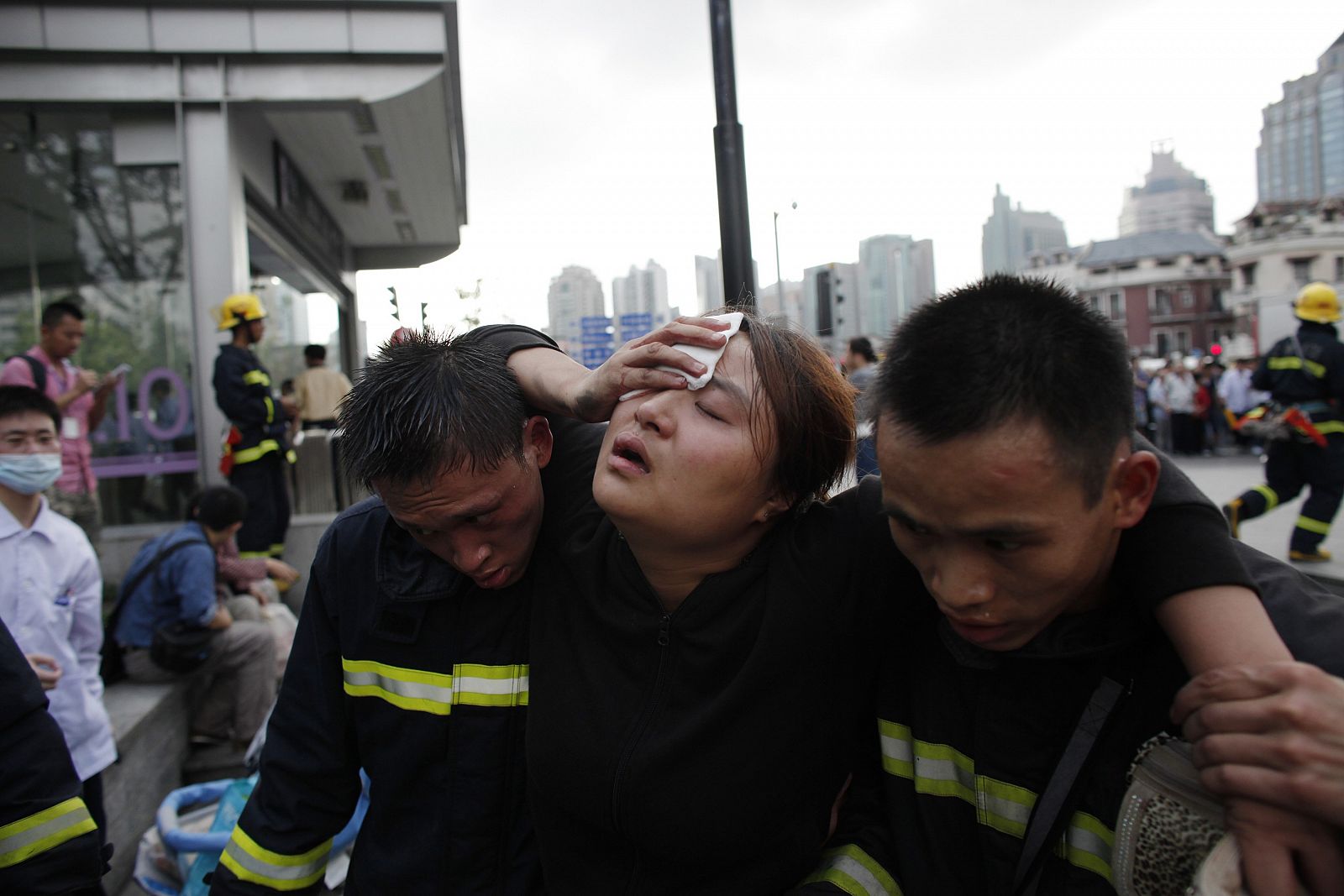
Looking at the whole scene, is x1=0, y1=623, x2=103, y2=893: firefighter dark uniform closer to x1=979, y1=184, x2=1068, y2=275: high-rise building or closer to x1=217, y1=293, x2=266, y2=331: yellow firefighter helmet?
x1=979, y1=184, x2=1068, y2=275: high-rise building

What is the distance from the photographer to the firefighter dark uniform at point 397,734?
160 centimetres

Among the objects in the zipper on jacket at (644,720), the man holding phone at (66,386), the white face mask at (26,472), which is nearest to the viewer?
the zipper on jacket at (644,720)

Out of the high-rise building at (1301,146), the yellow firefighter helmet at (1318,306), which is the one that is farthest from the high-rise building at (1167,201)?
the yellow firefighter helmet at (1318,306)

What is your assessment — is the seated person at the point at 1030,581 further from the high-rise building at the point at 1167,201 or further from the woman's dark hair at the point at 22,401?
the high-rise building at the point at 1167,201

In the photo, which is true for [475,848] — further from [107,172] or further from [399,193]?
[399,193]

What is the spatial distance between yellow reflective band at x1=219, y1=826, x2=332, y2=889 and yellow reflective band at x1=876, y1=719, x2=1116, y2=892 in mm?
1109


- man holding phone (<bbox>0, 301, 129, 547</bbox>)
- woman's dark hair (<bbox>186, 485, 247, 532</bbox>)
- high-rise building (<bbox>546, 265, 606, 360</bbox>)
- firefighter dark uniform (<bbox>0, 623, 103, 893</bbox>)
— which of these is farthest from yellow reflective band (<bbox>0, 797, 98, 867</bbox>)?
high-rise building (<bbox>546, 265, 606, 360</bbox>)

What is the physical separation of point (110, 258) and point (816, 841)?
7.65 meters

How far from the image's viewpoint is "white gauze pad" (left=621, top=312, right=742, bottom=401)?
4.69ft

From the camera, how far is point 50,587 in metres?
3.15

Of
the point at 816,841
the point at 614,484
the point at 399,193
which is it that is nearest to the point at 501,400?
the point at 614,484

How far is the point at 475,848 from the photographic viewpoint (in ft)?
5.19

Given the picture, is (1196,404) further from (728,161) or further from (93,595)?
(93,595)

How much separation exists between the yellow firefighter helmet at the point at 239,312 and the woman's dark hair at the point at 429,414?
5110 mm
